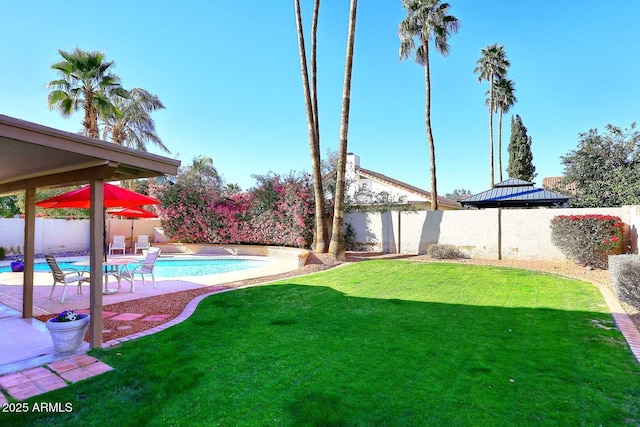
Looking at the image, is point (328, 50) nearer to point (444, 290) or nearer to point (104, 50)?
point (104, 50)

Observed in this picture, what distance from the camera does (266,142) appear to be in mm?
28312

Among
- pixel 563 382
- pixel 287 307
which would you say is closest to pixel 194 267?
pixel 287 307

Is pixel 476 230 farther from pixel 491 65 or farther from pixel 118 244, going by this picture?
pixel 118 244

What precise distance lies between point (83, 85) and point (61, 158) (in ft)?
53.1

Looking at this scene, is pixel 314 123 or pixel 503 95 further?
pixel 503 95

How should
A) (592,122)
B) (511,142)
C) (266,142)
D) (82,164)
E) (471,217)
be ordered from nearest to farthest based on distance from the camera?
1. (82,164)
2. (471,217)
3. (592,122)
4. (266,142)
5. (511,142)

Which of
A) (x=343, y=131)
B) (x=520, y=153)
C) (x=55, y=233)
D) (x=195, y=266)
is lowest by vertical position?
(x=195, y=266)

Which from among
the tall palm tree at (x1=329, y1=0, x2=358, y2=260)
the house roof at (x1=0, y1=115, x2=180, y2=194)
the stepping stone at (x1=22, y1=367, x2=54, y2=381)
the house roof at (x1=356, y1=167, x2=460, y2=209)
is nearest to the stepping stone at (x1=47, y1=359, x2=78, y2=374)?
the stepping stone at (x1=22, y1=367, x2=54, y2=381)

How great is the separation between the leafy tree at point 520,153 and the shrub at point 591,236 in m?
23.6

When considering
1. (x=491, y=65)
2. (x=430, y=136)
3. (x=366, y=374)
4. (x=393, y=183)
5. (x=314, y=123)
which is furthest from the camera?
(x=491, y=65)

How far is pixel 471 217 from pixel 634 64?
1038 cm

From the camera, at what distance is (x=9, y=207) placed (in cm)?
2988

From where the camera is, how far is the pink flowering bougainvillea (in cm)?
1796

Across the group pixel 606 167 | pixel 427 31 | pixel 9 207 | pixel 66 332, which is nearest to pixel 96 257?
pixel 66 332
